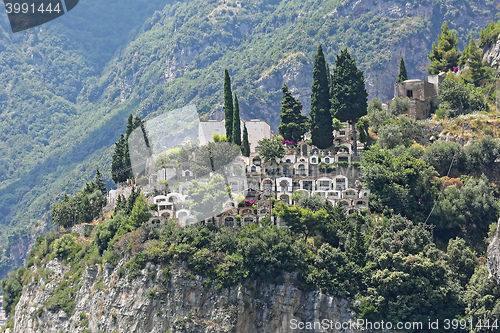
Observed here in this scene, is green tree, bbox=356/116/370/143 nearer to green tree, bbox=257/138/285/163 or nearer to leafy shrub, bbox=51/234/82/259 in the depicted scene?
green tree, bbox=257/138/285/163

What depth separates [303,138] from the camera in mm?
78062

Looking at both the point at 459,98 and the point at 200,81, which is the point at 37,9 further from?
the point at 200,81

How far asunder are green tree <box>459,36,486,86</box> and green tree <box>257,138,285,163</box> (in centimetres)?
2244

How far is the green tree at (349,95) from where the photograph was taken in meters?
70.5

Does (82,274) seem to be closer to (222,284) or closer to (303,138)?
(222,284)

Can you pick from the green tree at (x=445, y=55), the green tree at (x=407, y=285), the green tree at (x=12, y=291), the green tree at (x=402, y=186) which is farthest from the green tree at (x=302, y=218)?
the green tree at (x=12, y=291)

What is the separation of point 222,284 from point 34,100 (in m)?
144

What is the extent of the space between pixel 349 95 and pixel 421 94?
1058cm

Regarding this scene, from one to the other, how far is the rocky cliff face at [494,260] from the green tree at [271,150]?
22660 millimetres

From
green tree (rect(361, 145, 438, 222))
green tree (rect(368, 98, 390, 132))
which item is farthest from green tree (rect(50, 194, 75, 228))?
green tree (rect(368, 98, 390, 132))

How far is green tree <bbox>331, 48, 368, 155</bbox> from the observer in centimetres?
7050

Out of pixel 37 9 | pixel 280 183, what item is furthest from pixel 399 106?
pixel 37 9

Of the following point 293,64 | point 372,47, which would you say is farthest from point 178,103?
point 372,47

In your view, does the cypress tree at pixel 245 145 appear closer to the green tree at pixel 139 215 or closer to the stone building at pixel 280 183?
the stone building at pixel 280 183
